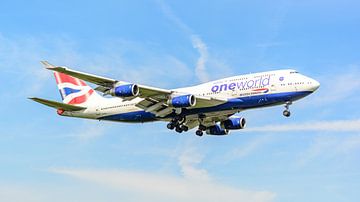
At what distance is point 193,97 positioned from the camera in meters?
58.3

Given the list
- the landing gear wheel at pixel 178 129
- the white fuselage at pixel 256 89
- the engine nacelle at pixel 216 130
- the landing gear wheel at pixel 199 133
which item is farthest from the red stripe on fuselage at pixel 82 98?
the engine nacelle at pixel 216 130

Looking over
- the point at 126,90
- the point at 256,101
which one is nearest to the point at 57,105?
the point at 126,90

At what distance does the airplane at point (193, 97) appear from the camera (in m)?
57.4

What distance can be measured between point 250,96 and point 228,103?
2121mm

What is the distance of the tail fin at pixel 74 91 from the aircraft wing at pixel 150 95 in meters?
9.81

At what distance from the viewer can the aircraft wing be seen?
56.5m

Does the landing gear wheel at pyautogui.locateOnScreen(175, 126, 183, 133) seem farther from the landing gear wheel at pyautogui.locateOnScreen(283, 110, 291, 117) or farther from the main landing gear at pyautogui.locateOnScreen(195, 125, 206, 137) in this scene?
the landing gear wheel at pyautogui.locateOnScreen(283, 110, 291, 117)

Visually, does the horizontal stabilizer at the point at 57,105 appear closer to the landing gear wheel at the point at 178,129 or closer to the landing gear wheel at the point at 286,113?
the landing gear wheel at the point at 178,129

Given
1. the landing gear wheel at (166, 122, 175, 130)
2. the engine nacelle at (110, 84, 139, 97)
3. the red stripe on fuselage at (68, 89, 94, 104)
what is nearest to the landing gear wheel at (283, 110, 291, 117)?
the landing gear wheel at (166, 122, 175, 130)

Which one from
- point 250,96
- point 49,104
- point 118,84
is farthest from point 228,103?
point 49,104

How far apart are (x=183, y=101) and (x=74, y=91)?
19.2 m

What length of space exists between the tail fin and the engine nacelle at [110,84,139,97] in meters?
12.3

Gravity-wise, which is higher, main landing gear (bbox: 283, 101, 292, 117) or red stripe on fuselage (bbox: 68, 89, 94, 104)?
red stripe on fuselage (bbox: 68, 89, 94, 104)

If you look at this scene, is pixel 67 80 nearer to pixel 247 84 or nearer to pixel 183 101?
pixel 183 101
